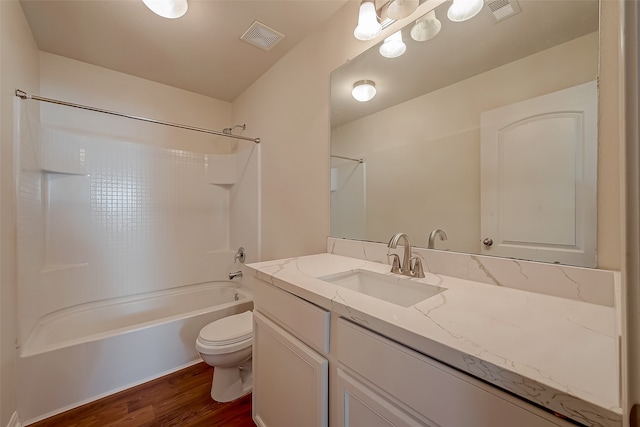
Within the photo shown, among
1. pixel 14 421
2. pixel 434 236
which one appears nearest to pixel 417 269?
pixel 434 236

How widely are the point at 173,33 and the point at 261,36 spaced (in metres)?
0.62

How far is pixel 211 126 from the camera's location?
284cm

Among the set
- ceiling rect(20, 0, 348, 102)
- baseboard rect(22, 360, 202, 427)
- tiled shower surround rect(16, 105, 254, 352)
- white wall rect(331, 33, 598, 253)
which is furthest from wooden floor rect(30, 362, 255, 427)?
ceiling rect(20, 0, 348, 102)

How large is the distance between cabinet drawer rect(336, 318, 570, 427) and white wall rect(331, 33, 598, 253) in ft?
2.05

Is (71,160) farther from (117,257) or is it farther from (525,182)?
(525,182)

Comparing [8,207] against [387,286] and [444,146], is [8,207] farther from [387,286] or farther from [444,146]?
[444,146]

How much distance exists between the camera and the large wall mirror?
2.64 feet

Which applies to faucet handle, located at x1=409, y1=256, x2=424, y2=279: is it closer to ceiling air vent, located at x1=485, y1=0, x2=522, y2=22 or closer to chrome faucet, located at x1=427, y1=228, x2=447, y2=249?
chrome faucet, located at x1=427, y1=228, x2=447, y2=249

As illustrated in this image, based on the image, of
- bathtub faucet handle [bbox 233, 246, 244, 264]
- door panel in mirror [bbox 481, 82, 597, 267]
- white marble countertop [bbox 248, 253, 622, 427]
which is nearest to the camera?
white marble countertop [bbox 248, 253, 622, 427]

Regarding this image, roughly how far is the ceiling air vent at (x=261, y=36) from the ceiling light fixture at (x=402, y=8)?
0.96 metres

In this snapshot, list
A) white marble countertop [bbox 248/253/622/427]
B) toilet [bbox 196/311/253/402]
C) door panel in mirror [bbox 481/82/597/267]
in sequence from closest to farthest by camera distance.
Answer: white marble countertop [bbox 248/253/622/427] < door panel in mirror [bbox 481/82/597/267] < toilet [bbox 196/311/253/402]

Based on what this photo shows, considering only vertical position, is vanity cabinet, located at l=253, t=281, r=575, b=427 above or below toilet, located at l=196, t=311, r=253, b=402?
above

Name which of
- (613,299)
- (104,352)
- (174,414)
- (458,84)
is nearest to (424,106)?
(458,84)

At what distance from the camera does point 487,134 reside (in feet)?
3.30
